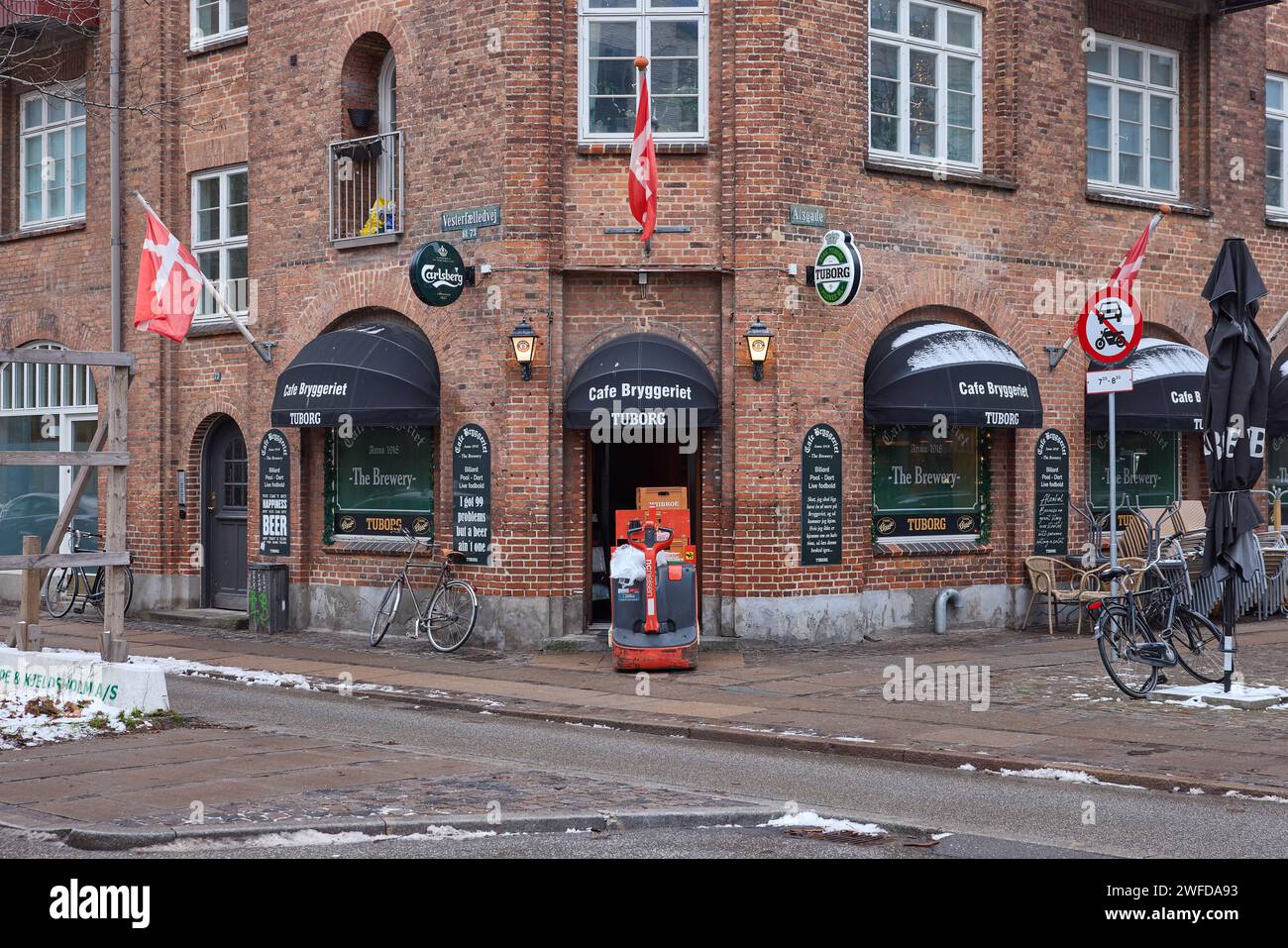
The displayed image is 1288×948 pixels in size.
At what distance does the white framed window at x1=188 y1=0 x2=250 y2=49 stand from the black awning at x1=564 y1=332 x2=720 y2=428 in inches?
314

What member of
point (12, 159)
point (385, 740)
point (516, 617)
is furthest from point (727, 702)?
point (12, 159)

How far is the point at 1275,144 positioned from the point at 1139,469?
6116mm

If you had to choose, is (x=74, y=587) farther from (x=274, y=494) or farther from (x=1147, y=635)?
(x=1147, y=635)

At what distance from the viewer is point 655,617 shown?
52.9ft

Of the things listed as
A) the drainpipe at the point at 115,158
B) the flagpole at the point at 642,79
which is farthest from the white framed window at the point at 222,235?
the flagpole at the point at 642,79

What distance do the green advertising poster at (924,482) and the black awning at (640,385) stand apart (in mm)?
2548

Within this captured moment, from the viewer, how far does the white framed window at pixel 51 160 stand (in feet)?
78.7

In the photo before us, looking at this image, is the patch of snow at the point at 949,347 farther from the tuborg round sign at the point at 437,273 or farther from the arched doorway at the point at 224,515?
the arched doorway at the point at 224,515

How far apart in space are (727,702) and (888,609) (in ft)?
17.4

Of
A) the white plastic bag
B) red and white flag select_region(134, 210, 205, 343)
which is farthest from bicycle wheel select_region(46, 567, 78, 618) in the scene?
the white plastic bag

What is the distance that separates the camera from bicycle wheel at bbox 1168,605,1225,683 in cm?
1373

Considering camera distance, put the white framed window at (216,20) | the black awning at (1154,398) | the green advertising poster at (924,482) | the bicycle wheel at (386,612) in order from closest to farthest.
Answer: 1. the bicycle wheel at (386,612)
2. the green advertising poster at (924,482)
3. the black awning at (1154,398)
4. the white framed window at (216,20)

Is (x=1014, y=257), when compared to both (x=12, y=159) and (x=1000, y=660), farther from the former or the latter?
(x=12, y=159)

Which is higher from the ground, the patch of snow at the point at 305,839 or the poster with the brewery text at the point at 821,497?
the poster with the brewery text at the point at 821,497
